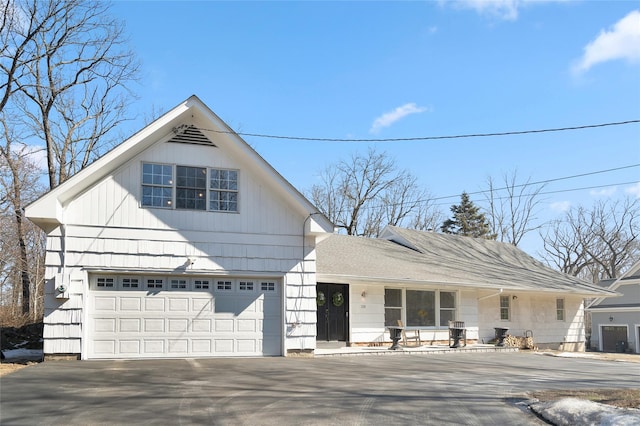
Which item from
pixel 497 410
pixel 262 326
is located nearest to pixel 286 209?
pixel 262 326

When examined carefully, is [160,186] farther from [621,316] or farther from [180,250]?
[621,316]

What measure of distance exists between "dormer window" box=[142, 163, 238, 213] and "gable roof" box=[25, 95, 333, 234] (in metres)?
0.65

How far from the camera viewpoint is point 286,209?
53.0 feet

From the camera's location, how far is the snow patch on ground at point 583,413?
7.63 meters

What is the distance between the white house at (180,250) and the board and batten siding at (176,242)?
0.02 meters

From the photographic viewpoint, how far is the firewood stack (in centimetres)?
2272

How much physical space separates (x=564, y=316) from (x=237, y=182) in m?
17.8

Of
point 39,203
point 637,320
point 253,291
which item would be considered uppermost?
point 39,203

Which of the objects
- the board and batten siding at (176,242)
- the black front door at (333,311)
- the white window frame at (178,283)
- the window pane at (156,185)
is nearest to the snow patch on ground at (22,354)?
the board and batten siding at (176,242)

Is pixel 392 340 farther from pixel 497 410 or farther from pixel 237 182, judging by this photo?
pixel 497 410

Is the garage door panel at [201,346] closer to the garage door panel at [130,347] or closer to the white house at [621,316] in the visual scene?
the garage door panel at [130,347]

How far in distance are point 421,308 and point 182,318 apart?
9.72 metres

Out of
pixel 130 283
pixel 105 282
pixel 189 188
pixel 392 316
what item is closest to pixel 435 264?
pixel 392 316

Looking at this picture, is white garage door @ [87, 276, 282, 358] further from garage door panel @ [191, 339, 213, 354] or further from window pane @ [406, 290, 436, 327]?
window pane @ [406, 290, 436, 327]
